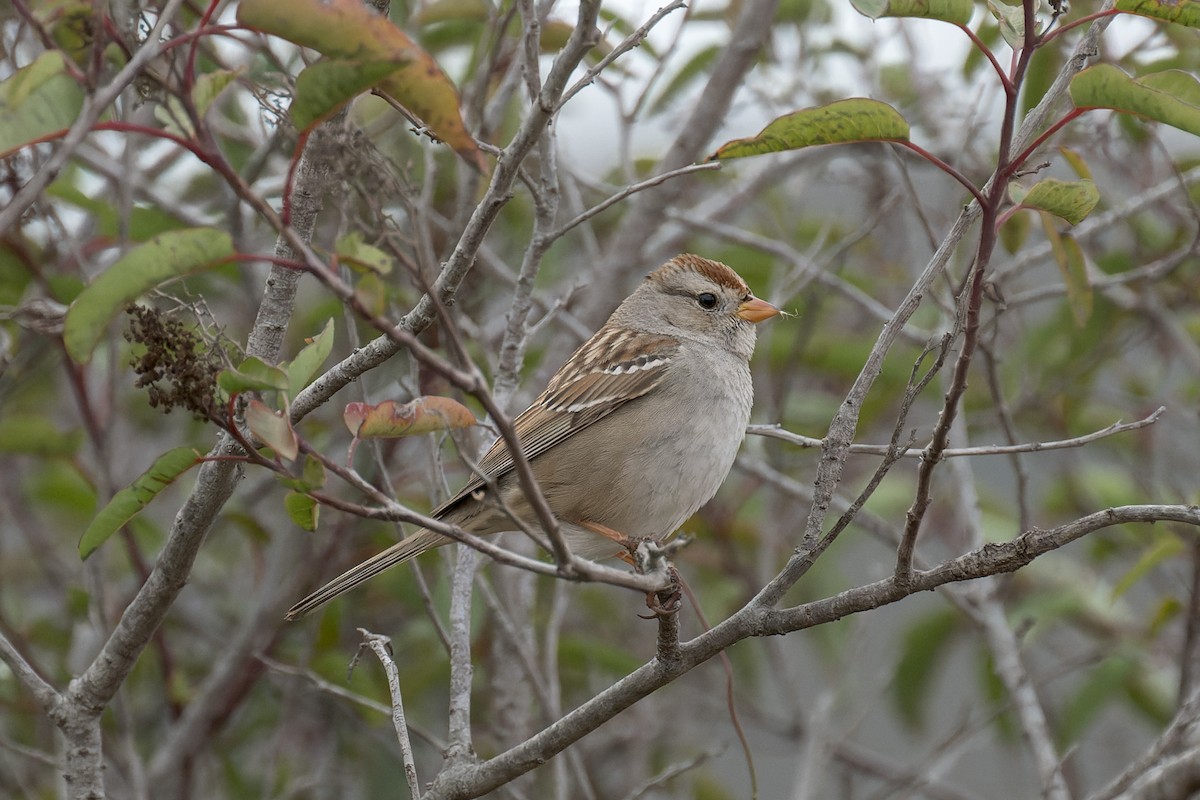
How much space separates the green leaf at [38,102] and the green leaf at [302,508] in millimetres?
597

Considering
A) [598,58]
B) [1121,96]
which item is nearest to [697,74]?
[598,58]

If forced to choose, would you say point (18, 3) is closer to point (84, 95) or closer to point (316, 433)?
point (84, 95)

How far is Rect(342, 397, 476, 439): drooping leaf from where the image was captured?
1.86 metres

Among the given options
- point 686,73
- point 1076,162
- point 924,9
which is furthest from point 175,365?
point 686,73

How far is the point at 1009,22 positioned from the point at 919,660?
3346mm

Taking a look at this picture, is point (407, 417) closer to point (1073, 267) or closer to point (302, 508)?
Answer: point (302, 508)

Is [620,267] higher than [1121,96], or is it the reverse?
[620,267]

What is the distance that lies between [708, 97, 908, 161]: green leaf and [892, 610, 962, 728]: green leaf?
3187mm

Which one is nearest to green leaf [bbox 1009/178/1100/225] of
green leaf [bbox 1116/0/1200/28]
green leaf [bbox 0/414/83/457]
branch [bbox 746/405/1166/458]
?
green leaf [bbox 1116/0/1200/28]

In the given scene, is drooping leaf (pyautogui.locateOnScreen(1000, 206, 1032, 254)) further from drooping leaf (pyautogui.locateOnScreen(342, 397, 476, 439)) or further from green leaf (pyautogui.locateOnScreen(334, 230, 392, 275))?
green leaf (pyautogui.locateOnScreen(334, 230, 392, 275))

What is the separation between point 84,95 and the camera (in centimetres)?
152

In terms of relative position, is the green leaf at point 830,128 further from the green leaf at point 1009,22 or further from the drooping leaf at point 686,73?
the drooping leaf at point 686,73

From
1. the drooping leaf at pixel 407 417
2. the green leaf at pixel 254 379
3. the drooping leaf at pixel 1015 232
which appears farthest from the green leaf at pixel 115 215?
the drooping leaf at pixel 1015 232

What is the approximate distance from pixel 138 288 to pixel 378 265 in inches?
12.0
